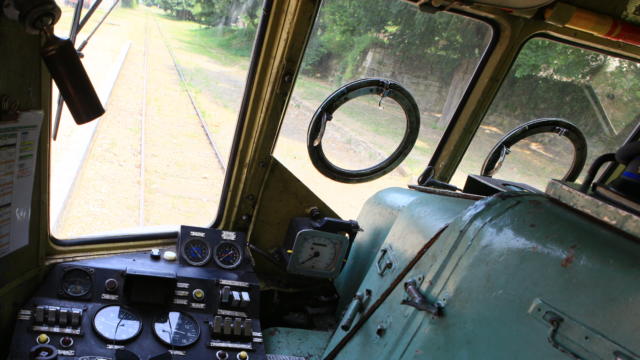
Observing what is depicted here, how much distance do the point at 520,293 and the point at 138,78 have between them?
1944 millimetres

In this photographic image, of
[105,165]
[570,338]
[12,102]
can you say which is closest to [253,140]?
[105,165]

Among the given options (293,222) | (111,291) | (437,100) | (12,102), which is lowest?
(111,291)

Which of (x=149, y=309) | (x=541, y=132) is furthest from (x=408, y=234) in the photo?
(x=541, y=132)

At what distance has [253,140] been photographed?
227 cm

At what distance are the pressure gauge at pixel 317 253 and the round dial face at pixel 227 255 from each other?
0.95 feet

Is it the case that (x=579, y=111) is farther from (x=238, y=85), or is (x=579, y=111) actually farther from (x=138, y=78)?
(x=138, y=78)

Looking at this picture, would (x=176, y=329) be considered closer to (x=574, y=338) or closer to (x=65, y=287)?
(x=65, y=287)

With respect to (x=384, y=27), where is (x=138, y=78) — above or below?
below

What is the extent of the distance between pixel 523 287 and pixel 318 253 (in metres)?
1.43

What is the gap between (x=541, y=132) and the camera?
9.07 ft

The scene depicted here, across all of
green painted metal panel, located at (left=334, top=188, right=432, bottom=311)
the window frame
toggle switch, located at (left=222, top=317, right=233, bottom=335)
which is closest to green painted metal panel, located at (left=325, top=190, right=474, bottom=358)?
green painted metal panel, located at (left=334, top=188, right=432, bottom=311)

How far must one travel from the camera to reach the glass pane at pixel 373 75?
7.10 feet

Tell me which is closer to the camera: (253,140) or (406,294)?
(406,294)

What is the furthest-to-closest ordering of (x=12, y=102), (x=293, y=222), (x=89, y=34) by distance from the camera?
(x=293, y=222) → (x=89, y=34) → (x=12, y=102)
